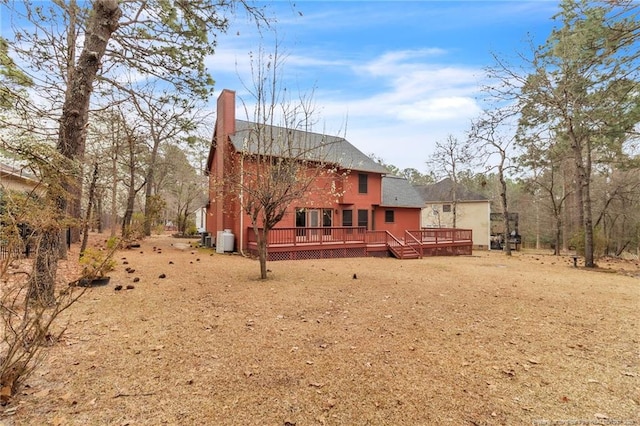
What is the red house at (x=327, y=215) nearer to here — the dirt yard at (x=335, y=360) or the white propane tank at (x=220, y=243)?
the white propane tank at (x=220, y=243)

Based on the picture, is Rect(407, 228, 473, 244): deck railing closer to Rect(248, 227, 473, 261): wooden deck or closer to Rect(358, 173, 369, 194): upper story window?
Rect(248, 227, 473, 261): wooden deck

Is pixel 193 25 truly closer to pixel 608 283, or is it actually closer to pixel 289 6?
pixel 289 6

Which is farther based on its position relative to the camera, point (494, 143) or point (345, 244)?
point (494, 143)

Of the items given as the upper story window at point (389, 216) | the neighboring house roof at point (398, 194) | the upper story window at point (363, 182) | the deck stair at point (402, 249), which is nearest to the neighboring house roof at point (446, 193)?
the neighboring house roof at point (398, 194)

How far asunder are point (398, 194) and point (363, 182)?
4.37 m

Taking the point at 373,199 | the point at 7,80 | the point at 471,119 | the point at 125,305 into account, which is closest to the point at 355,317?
the point at 125,305

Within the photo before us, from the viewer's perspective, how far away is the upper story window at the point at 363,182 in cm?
1809

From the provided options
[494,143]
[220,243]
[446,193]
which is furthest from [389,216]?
[446,193]

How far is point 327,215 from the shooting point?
56.6 ft

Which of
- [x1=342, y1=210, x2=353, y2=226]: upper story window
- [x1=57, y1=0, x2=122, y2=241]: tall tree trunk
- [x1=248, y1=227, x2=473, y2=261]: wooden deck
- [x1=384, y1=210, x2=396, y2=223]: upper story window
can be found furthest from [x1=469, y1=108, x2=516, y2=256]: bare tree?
[x1=57, y1=0, x2=122, y2=241]: tall tree trunk

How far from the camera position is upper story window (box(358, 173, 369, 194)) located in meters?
18.1

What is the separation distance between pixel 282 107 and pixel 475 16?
569 centimetres

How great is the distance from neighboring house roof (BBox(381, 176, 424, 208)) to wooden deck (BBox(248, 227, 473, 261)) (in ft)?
10.5

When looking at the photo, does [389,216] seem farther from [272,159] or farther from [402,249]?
[272,159]
